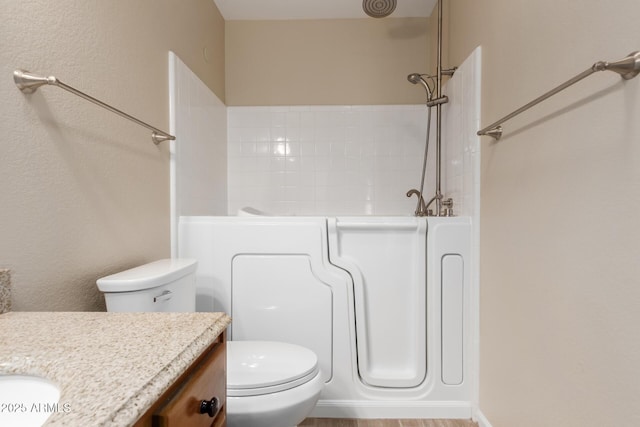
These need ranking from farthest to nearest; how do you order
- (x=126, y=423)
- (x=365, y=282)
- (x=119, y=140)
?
(x=365, y=282) → (x=119, y=140) → (x=126, y=423)

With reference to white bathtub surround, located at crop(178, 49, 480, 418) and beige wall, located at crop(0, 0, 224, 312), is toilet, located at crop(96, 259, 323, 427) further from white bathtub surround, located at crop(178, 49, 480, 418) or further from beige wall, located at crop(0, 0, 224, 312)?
white bathtub surround, located at crop(178, 49, 480, 418)

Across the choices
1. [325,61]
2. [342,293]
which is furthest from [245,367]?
[325,61]

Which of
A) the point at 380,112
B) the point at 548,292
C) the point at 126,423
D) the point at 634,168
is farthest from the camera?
the point at 380,112

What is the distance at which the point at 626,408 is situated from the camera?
81 cm

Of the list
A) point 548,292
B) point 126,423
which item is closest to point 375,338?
point 548,292

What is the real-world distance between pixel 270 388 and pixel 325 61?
2170 millimetres

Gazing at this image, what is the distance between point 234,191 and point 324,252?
1.16m

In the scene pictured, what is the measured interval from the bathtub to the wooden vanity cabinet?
0.99m

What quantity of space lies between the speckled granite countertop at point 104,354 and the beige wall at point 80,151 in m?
0.24

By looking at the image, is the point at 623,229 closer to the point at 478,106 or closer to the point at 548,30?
the point at 548,30

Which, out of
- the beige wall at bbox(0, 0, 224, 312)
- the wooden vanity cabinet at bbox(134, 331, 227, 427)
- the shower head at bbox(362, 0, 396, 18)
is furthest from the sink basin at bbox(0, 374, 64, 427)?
the shower head at bbox(362, 0, 396, 18)

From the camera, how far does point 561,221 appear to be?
1036mm

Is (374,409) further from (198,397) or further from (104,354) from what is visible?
(104,354)

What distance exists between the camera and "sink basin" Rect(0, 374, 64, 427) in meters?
0.47
